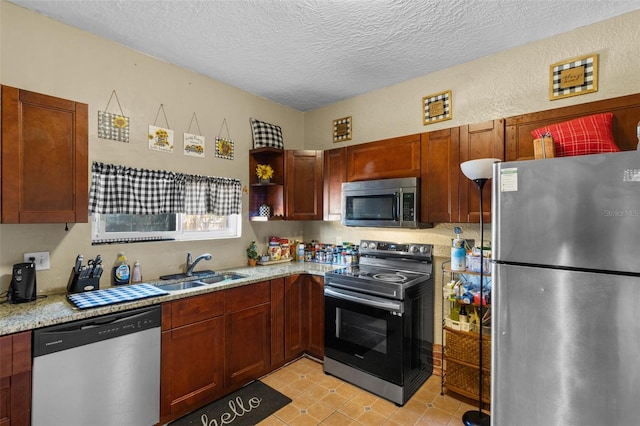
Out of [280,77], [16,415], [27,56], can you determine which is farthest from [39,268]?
[280,77]

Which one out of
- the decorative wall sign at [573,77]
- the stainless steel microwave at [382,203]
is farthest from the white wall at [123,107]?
the decorative wall sign at [573,77]

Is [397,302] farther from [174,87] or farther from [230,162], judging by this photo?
[174,87]

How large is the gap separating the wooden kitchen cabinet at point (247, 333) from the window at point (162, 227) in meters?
0.75

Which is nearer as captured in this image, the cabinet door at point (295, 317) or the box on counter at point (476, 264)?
the box on counter at point (476, 264)

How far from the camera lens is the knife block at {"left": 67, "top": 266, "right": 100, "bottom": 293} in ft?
6.91

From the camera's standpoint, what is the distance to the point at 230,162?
3.13 metres

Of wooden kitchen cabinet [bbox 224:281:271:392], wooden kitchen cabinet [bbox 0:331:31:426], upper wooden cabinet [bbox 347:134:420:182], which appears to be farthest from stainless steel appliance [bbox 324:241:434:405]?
wooden kitchen cabinet [bbox 0:331:31:426]

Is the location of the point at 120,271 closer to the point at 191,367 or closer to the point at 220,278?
the point at 220,278

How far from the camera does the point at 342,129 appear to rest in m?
3.53

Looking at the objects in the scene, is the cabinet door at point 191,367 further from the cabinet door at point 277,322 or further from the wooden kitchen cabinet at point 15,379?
the wooden kitchen cabinet at point 15,379

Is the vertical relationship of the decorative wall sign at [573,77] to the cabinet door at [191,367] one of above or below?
above

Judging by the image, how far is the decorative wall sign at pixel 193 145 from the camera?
2.80 metres

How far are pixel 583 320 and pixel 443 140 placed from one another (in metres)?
1.53

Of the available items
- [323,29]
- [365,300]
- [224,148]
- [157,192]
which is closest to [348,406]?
[365,300]
